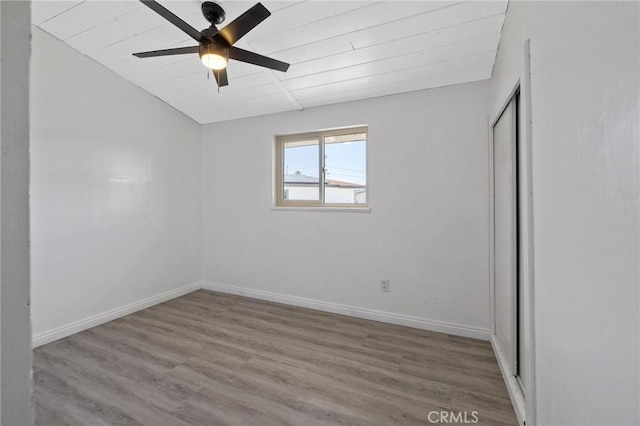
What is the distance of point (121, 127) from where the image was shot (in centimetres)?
295

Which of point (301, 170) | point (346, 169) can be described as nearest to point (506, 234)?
point (346, 169)

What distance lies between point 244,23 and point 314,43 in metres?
0.75

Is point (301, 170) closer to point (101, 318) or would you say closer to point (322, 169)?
point (322, 169)

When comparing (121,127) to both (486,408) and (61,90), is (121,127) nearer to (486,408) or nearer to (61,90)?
(61,90)

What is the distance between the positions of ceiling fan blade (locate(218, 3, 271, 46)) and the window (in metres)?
1.61

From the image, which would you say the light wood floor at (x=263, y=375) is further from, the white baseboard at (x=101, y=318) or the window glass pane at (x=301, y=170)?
the window glass pane at (x=301, y=170)

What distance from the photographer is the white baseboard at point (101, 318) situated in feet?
7.82

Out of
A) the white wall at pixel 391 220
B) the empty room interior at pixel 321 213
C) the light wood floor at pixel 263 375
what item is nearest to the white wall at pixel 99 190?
the empty room interior at pixel 321 213

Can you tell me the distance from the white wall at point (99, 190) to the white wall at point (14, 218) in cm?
269

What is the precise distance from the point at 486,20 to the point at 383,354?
2.47 m

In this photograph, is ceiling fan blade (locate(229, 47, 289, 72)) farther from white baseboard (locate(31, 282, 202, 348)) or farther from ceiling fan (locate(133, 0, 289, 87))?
white baseboard (locate(31, 282, 202, 348))

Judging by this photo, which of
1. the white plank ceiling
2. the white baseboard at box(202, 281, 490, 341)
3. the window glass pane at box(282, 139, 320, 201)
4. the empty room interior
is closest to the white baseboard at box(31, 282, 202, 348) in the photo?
the empty room interior

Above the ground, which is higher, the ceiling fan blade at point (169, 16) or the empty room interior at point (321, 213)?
the ceiling fan blade at point (169, 16)

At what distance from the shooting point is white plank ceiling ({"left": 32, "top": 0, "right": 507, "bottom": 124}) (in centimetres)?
186
